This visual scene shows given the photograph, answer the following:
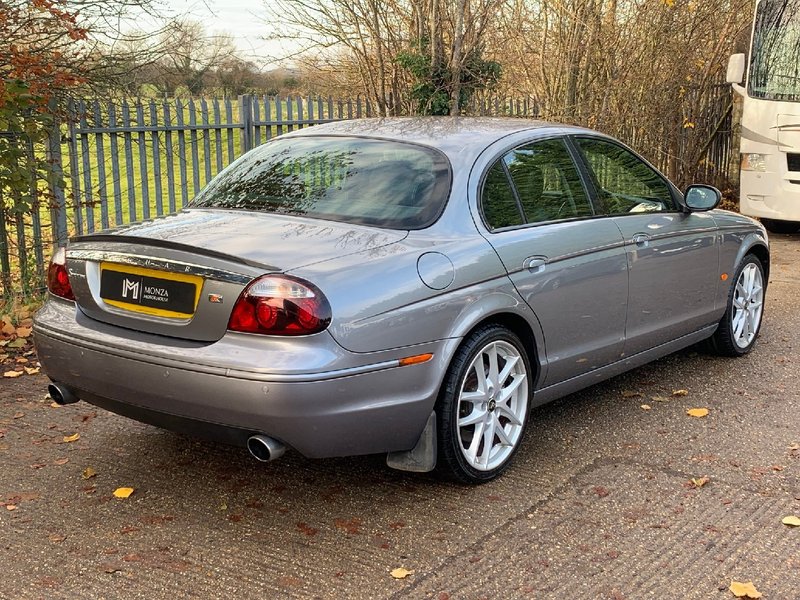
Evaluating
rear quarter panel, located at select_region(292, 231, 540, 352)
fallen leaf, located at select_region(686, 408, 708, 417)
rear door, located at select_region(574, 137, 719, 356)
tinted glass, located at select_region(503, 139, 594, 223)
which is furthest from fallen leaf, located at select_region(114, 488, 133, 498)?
fallen leaf, located at select_region(686, 408, 708, 417)

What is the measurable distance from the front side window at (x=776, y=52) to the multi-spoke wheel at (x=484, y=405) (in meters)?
8.76

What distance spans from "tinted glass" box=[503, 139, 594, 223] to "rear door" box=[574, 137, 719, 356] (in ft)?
0.58

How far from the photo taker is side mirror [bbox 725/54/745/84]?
1137 centimetres

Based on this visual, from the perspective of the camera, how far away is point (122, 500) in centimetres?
379

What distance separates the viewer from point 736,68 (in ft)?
37.6

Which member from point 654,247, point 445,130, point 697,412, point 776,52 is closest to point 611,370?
point 697,412

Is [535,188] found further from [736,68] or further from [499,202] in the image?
[736,68]

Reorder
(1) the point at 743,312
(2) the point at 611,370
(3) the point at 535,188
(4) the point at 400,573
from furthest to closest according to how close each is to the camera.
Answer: (1) the point at 743,312 < (2) the point at 611,370 < (3) the point at 535,188 < (4) the point at 400,573

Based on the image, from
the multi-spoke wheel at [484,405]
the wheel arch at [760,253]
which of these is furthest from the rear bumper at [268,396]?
the wheel arch at [760,253]

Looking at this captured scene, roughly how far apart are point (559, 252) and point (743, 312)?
7.80ft

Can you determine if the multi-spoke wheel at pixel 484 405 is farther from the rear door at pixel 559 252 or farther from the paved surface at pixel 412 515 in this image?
the rear door at pixel 559 252

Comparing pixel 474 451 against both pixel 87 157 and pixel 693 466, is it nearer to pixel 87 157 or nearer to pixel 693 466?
pixel 693 466

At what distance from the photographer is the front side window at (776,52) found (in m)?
11.3

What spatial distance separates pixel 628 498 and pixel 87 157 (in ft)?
18.1
